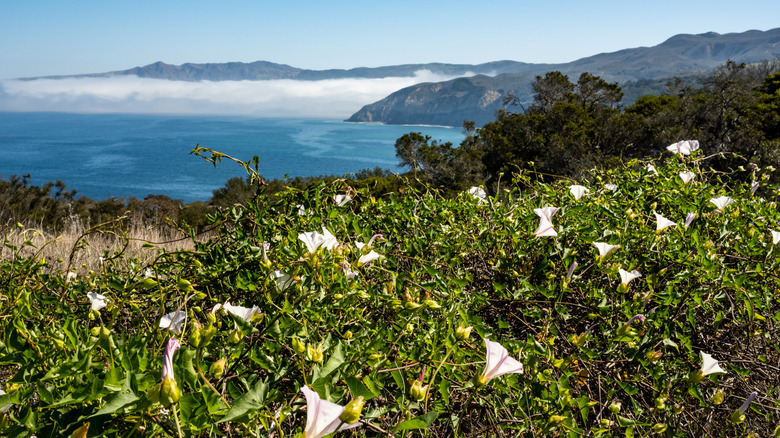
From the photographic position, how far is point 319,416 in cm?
65

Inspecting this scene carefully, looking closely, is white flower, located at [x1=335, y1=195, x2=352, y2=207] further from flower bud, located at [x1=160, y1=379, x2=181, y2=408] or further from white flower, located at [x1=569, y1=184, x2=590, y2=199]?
flower bud, located at [x1=160, y1=379, x2=181, y2=408]

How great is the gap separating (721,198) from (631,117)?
53.8ft

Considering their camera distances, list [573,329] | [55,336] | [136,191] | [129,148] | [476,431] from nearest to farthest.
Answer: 1. [55,336]
2. [476,431]
3. [573,329]
4. [136,191]
5. [129,148]

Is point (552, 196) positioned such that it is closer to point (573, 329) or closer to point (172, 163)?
point (573, 329)

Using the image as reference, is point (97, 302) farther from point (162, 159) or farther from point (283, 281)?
point (162, 159)

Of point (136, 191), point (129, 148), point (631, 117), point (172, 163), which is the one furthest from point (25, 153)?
point (631, 117)

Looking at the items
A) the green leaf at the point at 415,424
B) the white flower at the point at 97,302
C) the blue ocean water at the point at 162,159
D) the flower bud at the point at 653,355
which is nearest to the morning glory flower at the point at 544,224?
the flower bud at the point at 653,355

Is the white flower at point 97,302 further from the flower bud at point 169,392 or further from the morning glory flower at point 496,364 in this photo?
the morning glory flower at point 496,364

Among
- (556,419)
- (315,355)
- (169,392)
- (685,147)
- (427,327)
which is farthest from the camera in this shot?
(685,147)

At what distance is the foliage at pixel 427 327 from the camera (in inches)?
27.7

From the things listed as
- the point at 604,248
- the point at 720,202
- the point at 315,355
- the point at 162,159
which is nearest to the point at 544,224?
the point at 604,248

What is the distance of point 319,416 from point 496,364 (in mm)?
375

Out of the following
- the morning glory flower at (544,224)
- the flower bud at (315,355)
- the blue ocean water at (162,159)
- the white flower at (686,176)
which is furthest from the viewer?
the blue ocean water at (162,159)

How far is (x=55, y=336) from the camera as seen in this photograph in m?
0.89
